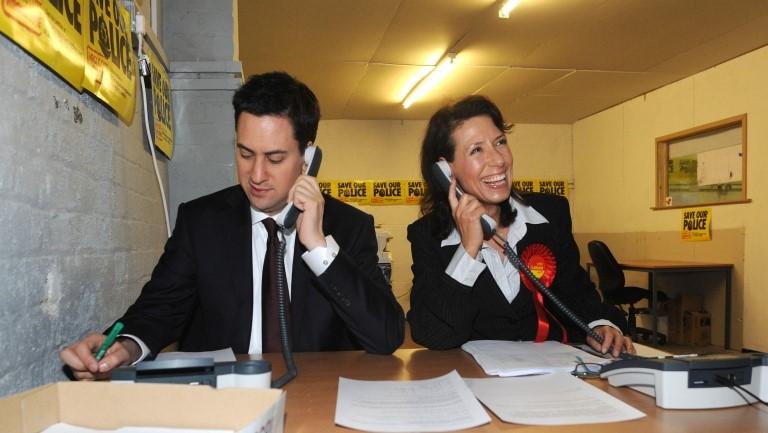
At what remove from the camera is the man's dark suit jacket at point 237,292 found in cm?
138

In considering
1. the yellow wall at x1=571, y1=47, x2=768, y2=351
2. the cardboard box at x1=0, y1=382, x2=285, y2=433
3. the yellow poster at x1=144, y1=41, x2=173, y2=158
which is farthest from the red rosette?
the yellow wall at x1=571, y1=47, x2=768, y2=351

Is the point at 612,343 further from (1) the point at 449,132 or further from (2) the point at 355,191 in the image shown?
(2) the point at 355,191

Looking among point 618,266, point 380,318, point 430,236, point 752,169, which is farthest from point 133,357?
point 752,169

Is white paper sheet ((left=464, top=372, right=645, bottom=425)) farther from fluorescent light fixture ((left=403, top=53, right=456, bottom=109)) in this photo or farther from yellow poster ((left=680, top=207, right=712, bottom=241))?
yellow poster ((left=680, top=207, right=712, bottom=241))

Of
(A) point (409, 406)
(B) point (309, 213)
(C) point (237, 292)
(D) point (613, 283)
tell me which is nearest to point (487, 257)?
(B) point (309, 213)

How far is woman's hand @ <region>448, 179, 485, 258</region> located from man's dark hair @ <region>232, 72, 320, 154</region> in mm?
509

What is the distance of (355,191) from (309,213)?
6.12 m

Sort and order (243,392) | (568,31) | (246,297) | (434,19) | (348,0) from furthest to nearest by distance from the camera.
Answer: (568,31)
(434,19)
(348,0)
(246,297)
(243,392)

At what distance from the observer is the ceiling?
12.6ft

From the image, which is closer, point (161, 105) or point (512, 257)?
point (512, 257)

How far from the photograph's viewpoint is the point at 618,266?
5.16 meters

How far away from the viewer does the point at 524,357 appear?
124 centimetres

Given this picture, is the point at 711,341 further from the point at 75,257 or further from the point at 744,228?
the point at 75,257

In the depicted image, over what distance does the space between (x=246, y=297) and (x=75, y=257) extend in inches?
17.3
